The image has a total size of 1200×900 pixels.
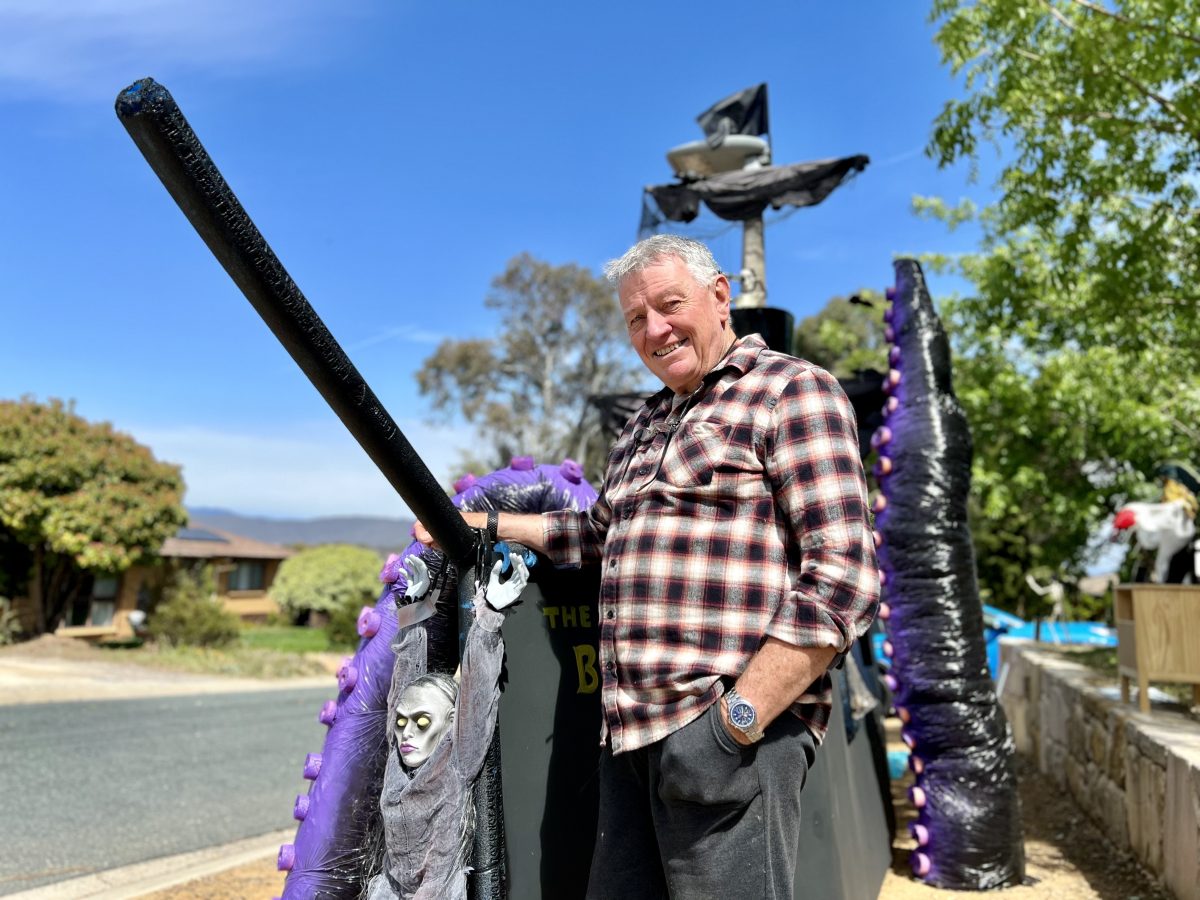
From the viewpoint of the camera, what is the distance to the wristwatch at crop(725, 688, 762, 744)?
6.15 feet

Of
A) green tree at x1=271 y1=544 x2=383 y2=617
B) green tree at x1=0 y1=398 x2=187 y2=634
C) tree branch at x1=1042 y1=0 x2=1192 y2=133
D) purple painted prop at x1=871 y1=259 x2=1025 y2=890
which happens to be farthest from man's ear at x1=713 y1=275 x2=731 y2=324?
green tree at x1=271 y1=544 x2=383 y2=617

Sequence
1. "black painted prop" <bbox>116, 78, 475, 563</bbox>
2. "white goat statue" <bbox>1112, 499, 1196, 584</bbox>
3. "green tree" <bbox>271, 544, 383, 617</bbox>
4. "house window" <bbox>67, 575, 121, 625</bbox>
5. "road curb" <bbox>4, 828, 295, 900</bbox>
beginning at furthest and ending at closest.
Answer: "green tree" <bbox>271, 544, 383, 617</bbox> < "house window" <bbox>67, 575, 121, 625</bbox> < "white goat statue" <bbox>1112, 499, 1196, 584</bbox> < "road curb" <bbox>4, 828, 295, 900</bbox> < "black painted prop" <bbox>116, 78, 475, 563</bbox>

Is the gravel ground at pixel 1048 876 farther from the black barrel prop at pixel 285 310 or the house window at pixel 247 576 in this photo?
the house window at pixel 247 576

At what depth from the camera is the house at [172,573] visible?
23.9 metres

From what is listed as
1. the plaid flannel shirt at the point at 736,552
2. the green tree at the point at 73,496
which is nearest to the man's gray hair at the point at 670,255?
the plaid flannel shirt at the point at 736,552

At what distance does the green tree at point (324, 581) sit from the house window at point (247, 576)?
242 centimetres

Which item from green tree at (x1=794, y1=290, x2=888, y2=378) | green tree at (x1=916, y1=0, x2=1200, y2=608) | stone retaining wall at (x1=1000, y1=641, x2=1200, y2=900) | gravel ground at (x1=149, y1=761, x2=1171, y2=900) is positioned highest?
green tree at (x1=794, y1=290, x2=888, y2=378)

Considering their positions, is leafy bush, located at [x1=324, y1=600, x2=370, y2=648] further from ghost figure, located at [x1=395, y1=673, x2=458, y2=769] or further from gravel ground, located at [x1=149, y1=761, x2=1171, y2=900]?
ghost figure, located at [x1=395, y1=673, x2=458, y2=769]

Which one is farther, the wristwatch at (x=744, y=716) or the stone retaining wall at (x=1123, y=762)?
the stone retaining wall at (x=1123, y=762)

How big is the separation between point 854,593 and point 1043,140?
223 inches

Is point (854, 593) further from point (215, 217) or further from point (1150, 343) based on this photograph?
point (1150, 343)

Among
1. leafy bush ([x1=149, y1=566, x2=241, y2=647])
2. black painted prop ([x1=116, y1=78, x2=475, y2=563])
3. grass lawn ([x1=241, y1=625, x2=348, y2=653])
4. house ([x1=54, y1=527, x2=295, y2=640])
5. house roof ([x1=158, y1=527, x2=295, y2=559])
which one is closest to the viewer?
black painted prop ([x1=116, y1=78, x2=475, y2=563])

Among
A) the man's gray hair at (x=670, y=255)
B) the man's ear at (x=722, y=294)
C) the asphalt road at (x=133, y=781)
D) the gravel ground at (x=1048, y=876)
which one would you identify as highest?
the man's gray hair at (x=670, y=255)

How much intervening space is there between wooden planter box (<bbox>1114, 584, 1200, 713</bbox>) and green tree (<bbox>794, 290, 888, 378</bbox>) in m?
12.6
